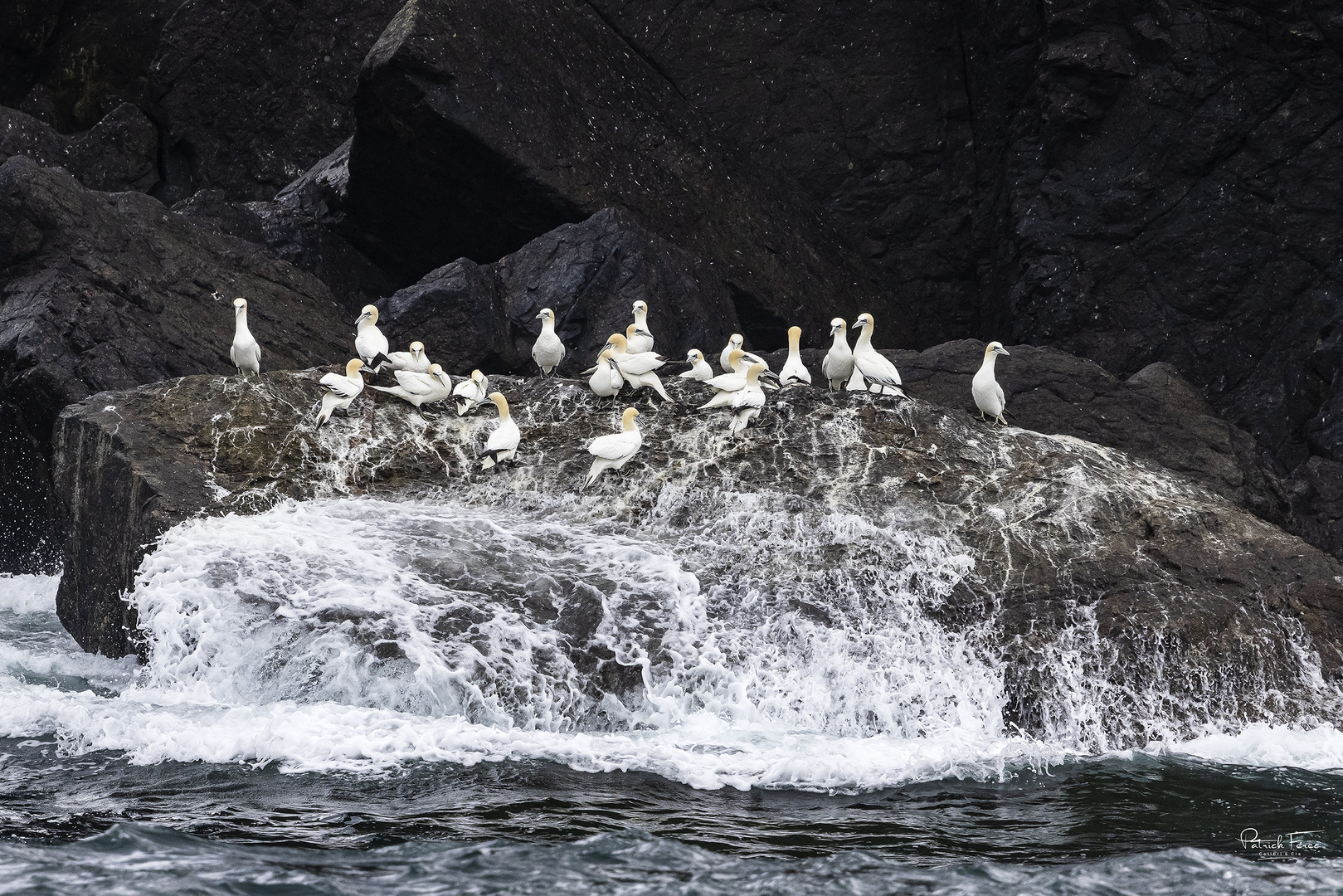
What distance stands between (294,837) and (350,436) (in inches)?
213

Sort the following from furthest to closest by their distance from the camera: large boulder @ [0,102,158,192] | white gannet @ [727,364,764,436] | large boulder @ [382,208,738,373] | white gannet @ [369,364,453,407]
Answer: large boulder @ [0,102,158,192] < large boulder @ [382,208,738,373] < white gannet @ [369,364,453,407] < white gannet @ [727,364,764,436]

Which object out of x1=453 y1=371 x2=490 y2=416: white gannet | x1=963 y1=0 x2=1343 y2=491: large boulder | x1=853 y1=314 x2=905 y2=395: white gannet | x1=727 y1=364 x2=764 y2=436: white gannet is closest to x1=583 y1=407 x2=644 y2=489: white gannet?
x1=727 y1=364 x2=764 y2=436: white gannet

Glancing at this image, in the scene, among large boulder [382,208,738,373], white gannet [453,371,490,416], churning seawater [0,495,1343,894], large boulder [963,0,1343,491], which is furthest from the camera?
large boulder [963,0,1343,491]

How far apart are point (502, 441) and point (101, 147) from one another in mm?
14784

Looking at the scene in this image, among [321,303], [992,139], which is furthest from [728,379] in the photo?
[992,139]

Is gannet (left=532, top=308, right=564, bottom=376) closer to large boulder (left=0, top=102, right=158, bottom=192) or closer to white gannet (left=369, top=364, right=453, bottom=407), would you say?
white gannet (left=369, top=364, right=453, bottom=407)

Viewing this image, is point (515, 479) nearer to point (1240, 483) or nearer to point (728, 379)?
point (728, 379)

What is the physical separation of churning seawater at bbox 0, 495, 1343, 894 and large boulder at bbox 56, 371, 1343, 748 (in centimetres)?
8

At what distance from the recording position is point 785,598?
961 cm

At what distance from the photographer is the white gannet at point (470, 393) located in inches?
477

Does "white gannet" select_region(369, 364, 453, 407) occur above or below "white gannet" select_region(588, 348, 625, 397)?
below

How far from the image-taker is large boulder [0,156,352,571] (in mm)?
13453

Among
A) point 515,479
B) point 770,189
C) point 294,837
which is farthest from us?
point 770,189

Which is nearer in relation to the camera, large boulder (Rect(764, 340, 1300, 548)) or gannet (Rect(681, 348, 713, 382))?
gannet (Rect(681, 348, 713, 382))
